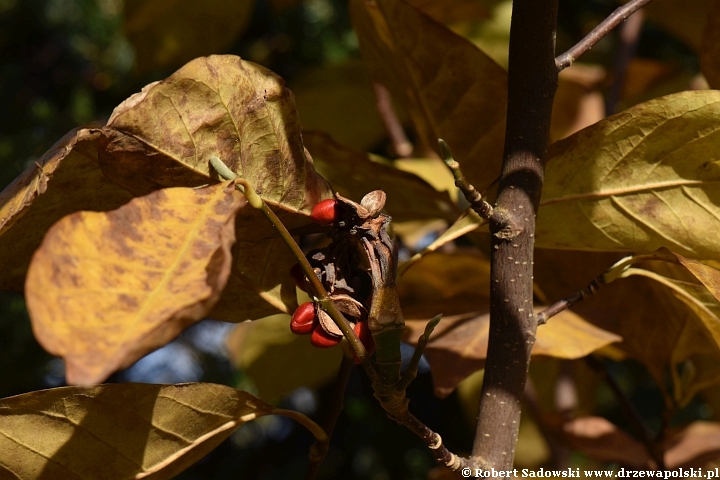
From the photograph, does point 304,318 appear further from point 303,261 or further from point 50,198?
point 50,198

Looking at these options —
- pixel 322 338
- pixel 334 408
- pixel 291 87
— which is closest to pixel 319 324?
pixel 322 338

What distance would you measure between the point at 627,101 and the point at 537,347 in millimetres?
1008

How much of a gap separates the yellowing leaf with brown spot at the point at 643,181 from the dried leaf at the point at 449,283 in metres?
0.21

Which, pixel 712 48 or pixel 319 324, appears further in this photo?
pixel 712 48

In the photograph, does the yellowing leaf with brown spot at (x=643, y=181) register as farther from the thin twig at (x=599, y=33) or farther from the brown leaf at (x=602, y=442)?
the brown leaf at (x=602, y=442)

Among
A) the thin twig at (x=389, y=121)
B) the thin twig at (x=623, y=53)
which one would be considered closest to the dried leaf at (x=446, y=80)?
the thin twig at (x=389, y=121)

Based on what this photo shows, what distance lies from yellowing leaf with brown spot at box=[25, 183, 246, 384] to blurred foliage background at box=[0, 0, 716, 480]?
28.5 inches

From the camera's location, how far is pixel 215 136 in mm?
498

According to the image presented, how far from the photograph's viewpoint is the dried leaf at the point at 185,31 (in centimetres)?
128

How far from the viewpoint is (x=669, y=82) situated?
1505mm

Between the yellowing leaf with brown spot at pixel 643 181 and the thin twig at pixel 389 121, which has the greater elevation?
the yellowing leaf with brown spot at pixel 643 181

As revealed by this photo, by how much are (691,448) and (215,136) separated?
0.78 meters

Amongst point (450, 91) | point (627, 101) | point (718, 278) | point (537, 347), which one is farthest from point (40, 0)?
point (718, 278)

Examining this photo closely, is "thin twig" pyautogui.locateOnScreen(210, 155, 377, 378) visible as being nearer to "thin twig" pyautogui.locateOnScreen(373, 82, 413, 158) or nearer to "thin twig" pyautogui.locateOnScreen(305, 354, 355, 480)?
"thin twig" pyautogui.locateOnScreen(305, 354, 355, 480)
